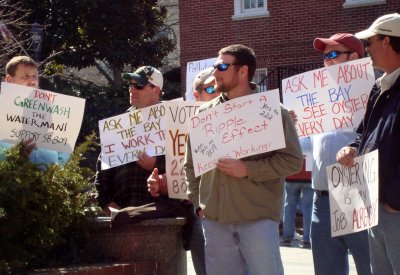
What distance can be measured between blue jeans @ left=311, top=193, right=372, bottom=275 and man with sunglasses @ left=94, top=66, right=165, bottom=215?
1.13 m

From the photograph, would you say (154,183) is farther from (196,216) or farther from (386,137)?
(386,137)

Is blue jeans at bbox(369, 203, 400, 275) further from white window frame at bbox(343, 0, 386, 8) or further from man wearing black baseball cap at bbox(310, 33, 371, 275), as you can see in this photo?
white window frame at bbox(343, 0, 386, 8)

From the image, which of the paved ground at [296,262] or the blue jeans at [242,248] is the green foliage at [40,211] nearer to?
the blue jeans at [242,248]

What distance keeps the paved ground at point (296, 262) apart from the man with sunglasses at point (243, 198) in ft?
15.4

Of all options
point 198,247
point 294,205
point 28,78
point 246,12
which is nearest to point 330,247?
point 198,247

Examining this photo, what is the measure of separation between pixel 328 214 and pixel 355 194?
86cm

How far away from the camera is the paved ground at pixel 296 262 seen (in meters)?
10.1

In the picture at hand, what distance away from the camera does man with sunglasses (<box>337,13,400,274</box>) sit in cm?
474

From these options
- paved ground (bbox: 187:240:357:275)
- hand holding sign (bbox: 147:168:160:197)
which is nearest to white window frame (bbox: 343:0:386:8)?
paved ground (bbox: 187:240:357:275)

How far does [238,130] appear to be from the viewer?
5.40 meters

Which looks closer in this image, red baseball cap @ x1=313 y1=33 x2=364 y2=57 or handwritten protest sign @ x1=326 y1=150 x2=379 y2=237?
handwritten protest sign @ x1=326 y1=150 x2=379 y2=237

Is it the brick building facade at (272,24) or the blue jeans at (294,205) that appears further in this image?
the brick building facade at (272,24)

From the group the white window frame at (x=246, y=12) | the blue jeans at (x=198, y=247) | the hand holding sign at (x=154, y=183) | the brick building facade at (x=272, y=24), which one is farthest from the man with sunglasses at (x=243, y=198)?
the white window frame at (x=246, y=12)

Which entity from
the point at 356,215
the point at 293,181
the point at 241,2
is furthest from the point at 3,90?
the point at 241,2
